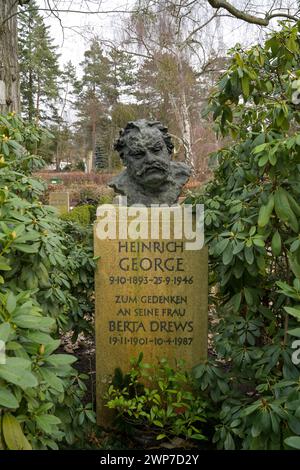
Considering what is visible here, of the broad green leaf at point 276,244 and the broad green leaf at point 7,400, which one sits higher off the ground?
the broad green leaf at point 276,244

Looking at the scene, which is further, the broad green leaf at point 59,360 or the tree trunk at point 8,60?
the tree trunk at point 8,60

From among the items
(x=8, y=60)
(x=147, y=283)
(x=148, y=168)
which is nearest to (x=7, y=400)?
(x=147, y=283)

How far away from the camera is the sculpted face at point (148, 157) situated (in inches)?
126

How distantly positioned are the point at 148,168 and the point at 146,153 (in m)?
0.11

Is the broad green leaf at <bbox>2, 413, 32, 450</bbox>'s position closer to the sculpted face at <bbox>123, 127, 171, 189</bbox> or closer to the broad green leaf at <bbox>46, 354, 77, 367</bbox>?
the broad green leaf at <bbox>46, 354, 77, 367</bbox>

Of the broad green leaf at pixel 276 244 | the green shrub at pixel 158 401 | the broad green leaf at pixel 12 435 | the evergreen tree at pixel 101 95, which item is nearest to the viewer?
the broad green leaf at pixel 12 435

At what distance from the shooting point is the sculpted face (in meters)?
3.20

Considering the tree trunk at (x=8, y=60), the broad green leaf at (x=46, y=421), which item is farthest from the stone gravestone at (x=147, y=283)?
the tree trunk at (x=8, y=60)

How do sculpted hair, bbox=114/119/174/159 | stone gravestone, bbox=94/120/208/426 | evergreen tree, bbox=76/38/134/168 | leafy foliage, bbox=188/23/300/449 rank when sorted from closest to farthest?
leafy foliage, bbox=188/23/300/449 < stone gravestone, bbox=94/120/208/426 < sculpted hair, bbox=114/119/174/159 < evergreen tree, bbox=76/38/134/168

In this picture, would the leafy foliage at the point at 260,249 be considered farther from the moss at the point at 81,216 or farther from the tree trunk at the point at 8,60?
the moss at the point at 81,216

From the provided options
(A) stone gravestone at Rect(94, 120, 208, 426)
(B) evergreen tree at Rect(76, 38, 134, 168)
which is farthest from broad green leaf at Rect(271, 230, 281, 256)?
(B) evergreen tree at Rect(76, 38, 134, 168)

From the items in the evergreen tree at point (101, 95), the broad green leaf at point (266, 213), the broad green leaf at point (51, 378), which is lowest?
the broad green leaf at point (51, 378)

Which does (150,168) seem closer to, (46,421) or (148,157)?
(148,157)

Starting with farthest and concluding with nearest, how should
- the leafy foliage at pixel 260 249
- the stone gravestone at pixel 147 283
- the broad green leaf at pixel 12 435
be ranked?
the stone gravestone at pixel 147 283 < the leafy foliage at pixel 260 249 < the broad green leaf at pixel 12 435
